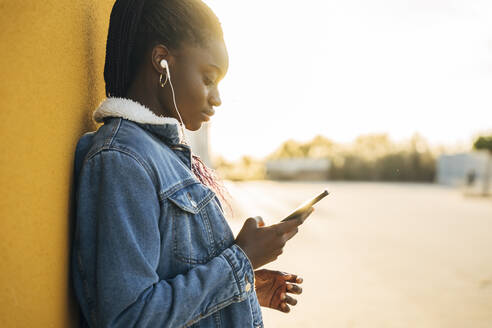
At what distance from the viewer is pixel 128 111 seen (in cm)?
111

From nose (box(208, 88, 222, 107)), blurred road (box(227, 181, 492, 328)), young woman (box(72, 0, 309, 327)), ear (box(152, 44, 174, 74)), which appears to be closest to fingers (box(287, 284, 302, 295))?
young woman (box(72, 0, 309, 327))

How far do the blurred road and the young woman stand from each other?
2619 millimetres

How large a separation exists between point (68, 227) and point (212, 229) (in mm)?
387

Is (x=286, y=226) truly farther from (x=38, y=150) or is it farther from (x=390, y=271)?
(x=390, y=271)

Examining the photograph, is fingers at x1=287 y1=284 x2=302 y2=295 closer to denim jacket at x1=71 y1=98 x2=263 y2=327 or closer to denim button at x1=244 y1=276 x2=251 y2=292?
denim jacket at x1=71 y1=98 x2=263 y2=327

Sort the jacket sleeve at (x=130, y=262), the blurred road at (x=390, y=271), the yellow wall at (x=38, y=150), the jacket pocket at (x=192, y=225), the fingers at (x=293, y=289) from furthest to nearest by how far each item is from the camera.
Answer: the blurred road at (x=390, y=271), the fingers at (x=293, y=289), the jacket pocket at (x=192, y=225), the jacket sleeve at (x=130, y=262), the yellow wall at (x=38, y=150)

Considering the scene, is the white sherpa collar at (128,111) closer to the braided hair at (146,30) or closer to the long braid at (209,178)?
the braided hair at (146,30)

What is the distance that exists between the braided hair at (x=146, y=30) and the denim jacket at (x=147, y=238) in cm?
12

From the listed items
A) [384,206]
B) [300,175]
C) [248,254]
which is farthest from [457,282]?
[300,175]

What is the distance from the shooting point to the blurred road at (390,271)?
142 inches

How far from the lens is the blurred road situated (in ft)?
11.9

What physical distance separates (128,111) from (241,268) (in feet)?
1.70

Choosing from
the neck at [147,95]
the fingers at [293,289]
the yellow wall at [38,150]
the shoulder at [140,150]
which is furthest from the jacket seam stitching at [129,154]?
the fingers at [293,289]

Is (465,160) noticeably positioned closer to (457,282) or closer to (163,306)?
(457,282)
